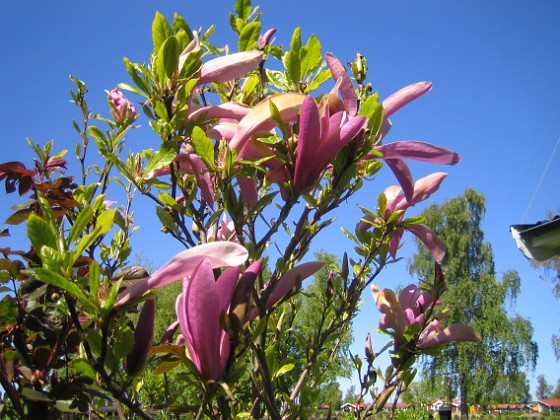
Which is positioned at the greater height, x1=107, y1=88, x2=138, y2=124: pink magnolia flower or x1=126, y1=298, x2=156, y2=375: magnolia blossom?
x1=107, y1=88, x2=138, y2=124: pink magnolia flower

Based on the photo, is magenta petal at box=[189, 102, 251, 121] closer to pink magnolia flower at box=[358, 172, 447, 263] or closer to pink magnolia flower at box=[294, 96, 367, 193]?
pink magnolia flower at box=[294, 96, 367, 193]

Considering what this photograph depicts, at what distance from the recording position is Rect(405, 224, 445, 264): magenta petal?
1036 mm

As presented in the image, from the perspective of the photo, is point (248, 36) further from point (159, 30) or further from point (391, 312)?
point (391, 312)

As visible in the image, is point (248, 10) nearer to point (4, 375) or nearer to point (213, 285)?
point (213, 285)

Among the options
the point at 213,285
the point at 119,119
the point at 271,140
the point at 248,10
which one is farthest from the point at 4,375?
the point at 248,10

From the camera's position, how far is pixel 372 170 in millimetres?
1099

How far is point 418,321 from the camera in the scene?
3.93 ft

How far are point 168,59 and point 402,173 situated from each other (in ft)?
1.50

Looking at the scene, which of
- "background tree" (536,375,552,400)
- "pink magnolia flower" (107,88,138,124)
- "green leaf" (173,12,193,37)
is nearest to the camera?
"green leaf" (173,12,193,37)

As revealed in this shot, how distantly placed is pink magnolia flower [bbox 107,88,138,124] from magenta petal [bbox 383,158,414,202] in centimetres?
83

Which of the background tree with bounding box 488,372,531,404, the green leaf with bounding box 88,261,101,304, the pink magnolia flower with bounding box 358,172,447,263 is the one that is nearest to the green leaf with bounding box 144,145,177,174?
the green leaf with bounding box 88,261,101,304

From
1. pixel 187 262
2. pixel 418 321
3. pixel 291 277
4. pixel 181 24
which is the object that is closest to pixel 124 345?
pixel 187 262

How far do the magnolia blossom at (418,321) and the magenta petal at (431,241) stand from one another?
0.19 meters

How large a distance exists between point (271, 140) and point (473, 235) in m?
22.7
